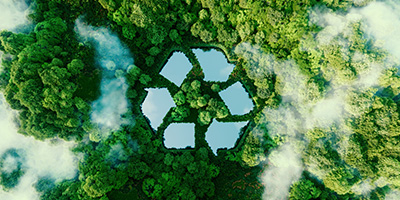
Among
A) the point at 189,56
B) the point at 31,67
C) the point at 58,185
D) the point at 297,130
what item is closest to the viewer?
the point at 31,67

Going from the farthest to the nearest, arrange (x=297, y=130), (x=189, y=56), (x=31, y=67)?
(x=189, y=56) < (x=297, y=130) < (x=31, y=67)

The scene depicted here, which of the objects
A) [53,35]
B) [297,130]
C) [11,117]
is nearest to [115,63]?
[53,35]

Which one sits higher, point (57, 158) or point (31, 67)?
point (31, 67)

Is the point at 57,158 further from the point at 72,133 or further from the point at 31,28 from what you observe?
the point at 31,28

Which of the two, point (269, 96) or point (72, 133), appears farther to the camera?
point (269, 96)

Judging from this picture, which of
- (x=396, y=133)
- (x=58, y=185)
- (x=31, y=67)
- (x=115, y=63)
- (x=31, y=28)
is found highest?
(x=396, y=133)

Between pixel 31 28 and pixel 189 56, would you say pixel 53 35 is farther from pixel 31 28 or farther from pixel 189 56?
pixel 189 56

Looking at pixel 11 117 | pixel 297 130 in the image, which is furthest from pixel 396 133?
pixel 11 117
